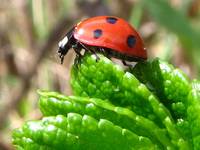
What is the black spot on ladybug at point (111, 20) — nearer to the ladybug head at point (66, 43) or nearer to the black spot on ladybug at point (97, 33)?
the black spot on ladybug at point (97, 33)

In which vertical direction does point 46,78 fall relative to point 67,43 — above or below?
above

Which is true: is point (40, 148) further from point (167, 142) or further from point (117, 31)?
point (117, 31)

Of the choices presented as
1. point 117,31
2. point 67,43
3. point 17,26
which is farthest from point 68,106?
point 17,26

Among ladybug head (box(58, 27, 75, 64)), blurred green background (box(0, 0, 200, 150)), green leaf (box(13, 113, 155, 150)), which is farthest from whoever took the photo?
blurred green background (box(0, 0, 200, 150))

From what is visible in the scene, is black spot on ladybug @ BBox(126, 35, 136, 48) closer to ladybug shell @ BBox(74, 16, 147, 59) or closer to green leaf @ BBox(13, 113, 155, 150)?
ladybug shell @ BBox(74, 16, 147, 59)

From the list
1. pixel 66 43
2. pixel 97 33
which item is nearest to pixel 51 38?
pixel 66 43

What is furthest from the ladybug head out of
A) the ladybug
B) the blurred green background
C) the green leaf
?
the blurred green background

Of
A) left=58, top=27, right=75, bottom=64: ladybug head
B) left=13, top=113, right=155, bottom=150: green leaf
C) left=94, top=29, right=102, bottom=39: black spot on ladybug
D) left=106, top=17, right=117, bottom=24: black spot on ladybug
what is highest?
left=58, top=27, right=75, bottom=64: ladybug head

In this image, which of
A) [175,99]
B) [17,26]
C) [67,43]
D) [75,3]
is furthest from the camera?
[17,26]

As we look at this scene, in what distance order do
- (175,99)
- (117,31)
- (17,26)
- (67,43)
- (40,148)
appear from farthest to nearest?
(17,26)
(67,43)
(117,31)
(175,99)
(40,148)
